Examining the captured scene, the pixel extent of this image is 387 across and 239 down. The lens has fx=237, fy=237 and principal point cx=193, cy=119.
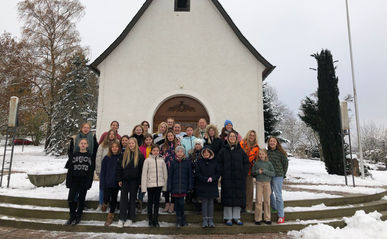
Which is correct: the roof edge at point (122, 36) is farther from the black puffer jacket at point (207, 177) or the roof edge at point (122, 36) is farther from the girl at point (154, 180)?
the black puffer jacket at point (207, 177)

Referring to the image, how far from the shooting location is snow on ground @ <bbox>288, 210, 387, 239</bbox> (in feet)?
14.3

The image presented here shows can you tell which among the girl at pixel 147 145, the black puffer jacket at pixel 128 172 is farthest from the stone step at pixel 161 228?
the girl at pixel 147 145

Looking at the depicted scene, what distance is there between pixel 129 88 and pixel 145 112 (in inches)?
45.5

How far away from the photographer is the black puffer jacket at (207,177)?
475cm

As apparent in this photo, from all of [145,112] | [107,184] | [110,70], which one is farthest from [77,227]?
[110,70]

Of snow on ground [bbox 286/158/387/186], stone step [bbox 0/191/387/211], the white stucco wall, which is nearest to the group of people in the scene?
stone step [bbox 0/191/387/211]

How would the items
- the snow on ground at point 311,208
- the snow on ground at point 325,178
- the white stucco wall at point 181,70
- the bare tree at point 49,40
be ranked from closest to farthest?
the snow on ground at point 311,208 < the white stucco wall at point 181,70 < the snow on ground at point 325,178 < the bare tree at point 49,40

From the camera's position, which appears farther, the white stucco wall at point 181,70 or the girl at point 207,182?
the white stucco wall at point 181,70

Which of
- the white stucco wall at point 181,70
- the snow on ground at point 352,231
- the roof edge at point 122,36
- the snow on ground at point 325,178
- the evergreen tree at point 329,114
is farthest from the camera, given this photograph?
the evergreen tree at point 329,114

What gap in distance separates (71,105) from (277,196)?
21.5 metres

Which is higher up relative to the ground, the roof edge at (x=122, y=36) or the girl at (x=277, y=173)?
the roof edge at (x=122, y=36)

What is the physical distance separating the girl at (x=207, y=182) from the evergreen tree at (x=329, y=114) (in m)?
10.7

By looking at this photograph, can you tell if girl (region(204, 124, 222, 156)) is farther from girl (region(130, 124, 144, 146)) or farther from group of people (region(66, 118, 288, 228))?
girl (region(130, 124, 144, 146))

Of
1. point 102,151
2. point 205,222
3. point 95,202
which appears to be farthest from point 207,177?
point 95,202
